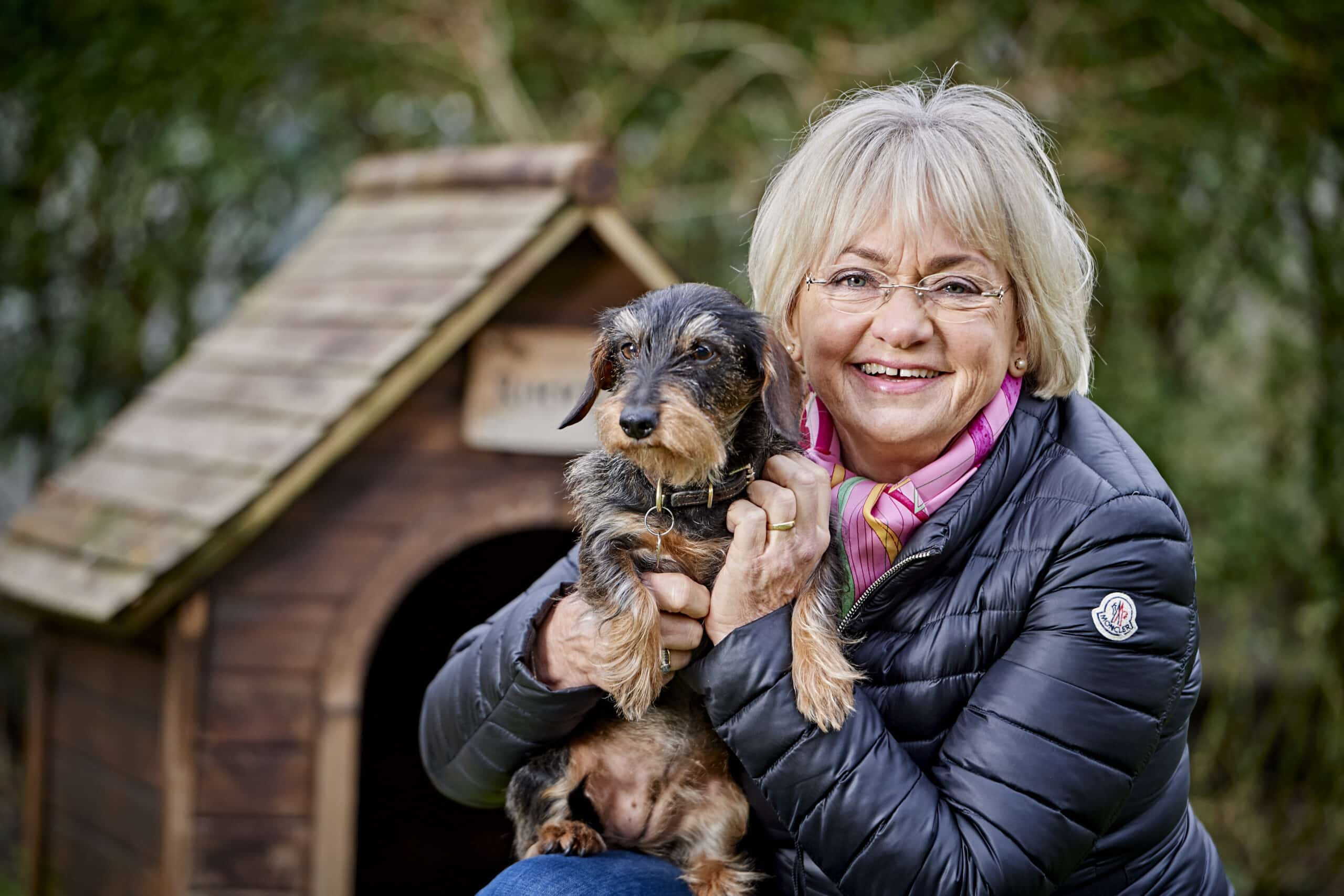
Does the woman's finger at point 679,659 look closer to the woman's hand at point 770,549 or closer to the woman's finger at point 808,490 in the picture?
the woman's hand at point 770,549

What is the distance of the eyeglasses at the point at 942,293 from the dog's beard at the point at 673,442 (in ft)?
1.17

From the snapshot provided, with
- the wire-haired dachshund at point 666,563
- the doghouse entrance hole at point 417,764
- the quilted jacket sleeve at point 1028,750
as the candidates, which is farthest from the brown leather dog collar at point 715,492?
the doghouse entrance hole at point 417,764

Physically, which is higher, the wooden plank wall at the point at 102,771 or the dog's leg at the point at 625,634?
the dog's leg at the point at 625,634

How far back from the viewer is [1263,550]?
5906mm

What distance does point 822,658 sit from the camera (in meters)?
2.15

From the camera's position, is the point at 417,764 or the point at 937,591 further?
the point at 417,764

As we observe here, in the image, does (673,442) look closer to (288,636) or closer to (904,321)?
(904,321)

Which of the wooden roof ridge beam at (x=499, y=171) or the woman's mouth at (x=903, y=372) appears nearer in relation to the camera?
the woman's mouth at (x=903, y=372)

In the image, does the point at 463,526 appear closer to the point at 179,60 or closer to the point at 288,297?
the point at 288,297

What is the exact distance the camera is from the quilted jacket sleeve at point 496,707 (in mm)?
2391

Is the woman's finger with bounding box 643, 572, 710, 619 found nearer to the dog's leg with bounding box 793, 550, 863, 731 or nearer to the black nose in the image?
the dog's leg with bounding box 793, 550, 863, 731

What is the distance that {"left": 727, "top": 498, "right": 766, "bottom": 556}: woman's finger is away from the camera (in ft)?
7.22

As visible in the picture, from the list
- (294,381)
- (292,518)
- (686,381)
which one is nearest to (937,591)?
(686,381)

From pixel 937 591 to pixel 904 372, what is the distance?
41 centimetres
